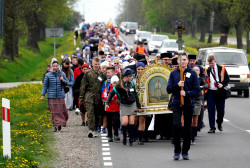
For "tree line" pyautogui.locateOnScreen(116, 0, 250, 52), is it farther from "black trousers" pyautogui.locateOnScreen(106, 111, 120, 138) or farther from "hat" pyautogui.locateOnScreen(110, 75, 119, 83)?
"hat" pyautogui.locateOnScreen(110, 75, 119, 83)

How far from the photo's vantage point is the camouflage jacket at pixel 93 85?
15.1 meters

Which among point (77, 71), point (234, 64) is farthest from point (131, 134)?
point (234, 64)

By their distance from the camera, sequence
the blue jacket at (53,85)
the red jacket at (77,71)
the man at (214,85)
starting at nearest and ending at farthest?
1. the blue jacket at (53,85)
2. the man at (214,85)
3. the red jacket at (77,71)

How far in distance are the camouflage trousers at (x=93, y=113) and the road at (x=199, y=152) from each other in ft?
1.23

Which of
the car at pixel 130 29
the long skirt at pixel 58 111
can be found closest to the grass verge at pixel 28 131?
the long skirt at pixel 58 111

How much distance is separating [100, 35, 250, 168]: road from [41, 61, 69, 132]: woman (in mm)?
1452

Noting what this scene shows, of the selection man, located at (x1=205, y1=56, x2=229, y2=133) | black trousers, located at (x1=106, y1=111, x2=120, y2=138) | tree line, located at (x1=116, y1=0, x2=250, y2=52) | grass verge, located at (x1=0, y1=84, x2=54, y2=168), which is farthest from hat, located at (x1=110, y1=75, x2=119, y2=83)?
tree line, located at (x1=116, y1=0, x2=250, y2=52)

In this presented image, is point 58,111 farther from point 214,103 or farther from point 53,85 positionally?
point 214,103

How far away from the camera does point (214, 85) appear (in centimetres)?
1614

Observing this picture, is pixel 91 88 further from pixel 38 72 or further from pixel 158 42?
pixel 158 42

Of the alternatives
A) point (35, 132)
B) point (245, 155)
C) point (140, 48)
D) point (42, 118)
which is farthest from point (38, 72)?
point (245, 155)

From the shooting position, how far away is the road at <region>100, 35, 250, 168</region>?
37.0 feet

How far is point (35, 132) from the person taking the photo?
15.7 metres

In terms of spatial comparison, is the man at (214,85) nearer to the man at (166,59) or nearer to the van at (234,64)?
the man at (166,59)
